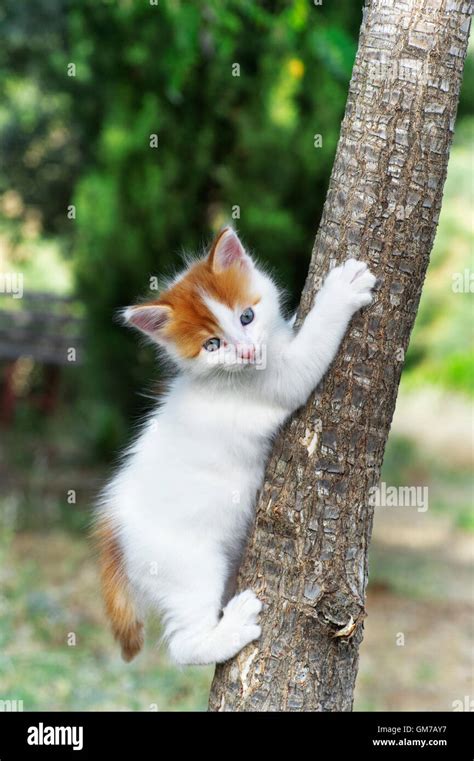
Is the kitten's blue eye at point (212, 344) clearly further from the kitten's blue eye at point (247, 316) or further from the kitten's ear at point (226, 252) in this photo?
the kitten's ear at point (226, 252)

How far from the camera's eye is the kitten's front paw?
2150 millimetres

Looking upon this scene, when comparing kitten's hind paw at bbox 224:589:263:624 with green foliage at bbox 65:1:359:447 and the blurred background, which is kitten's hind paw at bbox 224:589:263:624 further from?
green foliage at bbox 65:1:359:447

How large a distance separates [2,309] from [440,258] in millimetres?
4428

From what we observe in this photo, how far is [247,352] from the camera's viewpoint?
8.27 ft

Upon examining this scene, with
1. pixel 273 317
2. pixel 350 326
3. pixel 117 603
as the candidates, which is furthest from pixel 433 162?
pixel 117 603

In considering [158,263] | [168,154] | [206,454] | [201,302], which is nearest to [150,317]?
[201,302]

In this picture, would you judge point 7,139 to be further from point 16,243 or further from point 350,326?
point 350,326

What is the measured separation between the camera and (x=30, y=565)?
6.82 m

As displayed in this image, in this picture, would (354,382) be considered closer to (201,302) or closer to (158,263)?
(201,302)

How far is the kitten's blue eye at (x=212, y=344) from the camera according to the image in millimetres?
2652

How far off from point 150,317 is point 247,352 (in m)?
0.37

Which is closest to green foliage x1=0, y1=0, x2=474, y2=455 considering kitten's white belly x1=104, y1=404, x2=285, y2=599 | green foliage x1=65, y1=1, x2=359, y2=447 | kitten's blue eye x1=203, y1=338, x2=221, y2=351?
green foliage x1=65, y1=1, x2=359, y2=447

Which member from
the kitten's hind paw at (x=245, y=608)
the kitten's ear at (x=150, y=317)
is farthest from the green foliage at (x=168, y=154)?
the kitten's hind paw at (x=245, y=608)

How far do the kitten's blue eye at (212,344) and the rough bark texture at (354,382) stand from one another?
1.31 feet
